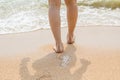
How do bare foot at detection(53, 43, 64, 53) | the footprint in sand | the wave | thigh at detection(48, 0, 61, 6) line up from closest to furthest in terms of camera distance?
the footprint in sand → thigh at detection(48, 0, 61, 6) → bare foot at detection(53, 43, 64, 53) → the wave

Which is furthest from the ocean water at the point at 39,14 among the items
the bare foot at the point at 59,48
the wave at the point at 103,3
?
the bare foot at the point at 59,48

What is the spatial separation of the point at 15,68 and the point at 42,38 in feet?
2.69

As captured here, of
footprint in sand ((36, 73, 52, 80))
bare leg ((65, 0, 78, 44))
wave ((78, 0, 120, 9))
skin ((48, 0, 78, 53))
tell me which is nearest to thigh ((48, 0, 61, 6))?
skin ((48, 0, 78, 53))

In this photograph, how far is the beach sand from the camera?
2.72m

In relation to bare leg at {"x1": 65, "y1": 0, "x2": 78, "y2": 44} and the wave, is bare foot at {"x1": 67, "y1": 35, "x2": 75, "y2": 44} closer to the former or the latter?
bare leg at {"x1": 65, "y1": 0, "x2": 78, "y2": 44}

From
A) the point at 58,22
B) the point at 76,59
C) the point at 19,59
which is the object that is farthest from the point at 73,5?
the point at 19,59

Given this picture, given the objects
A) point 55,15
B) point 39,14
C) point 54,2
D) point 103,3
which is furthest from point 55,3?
point 103,3

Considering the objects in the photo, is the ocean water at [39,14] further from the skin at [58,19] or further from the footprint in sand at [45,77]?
the footprint in sand at [45,77]

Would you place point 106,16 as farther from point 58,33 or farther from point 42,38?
point 58,33

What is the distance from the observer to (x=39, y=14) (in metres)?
4.56

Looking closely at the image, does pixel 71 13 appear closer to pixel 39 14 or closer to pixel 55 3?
pixel 55 3

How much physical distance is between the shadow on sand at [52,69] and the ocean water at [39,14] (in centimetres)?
101

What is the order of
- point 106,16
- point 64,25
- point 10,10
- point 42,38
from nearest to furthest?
point 42,38
point 64,25
point 106,16
point 10,10

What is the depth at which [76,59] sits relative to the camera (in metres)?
3.00
